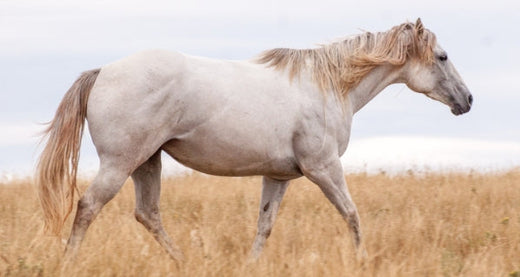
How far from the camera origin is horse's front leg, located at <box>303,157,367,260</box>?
20.6ft

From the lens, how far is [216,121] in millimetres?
5879

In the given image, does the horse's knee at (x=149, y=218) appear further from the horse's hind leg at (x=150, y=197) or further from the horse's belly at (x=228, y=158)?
the horse's belly at (x=228, y=158)

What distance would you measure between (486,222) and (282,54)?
2649mm

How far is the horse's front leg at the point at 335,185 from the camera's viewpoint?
6.27 metres

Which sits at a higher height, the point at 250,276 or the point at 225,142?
the point at 225,142

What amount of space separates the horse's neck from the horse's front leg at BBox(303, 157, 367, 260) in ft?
2.28

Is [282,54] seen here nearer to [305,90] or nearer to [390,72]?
[305,90]

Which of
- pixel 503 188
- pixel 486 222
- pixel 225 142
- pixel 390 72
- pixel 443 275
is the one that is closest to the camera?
pixel 443 275

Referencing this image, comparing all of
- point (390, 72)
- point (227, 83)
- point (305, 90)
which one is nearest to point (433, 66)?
point (390, 72)

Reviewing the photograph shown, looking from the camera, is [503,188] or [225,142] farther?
[503,188]

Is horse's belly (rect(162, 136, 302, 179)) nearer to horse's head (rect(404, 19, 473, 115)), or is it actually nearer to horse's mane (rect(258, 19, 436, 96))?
horse's mane (rect(258, 19, 436, 96))

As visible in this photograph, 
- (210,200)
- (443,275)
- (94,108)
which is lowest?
(210,200)

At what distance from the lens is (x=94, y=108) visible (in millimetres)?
5715

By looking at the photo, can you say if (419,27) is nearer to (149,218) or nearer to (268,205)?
(268,205)
